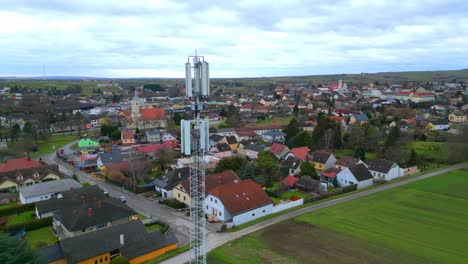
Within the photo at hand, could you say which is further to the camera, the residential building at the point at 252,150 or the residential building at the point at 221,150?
the residential building at the point at 252,150

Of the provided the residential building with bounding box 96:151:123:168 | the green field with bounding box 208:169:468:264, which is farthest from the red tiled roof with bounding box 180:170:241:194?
the residential building with bounding box 96:151:123:168

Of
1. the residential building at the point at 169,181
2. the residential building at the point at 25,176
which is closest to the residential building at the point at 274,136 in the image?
the residential building at the point at 169,181

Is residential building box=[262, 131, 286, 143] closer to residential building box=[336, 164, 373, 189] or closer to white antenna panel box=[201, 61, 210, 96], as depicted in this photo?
residential building box=[336, 164, 373, 189]

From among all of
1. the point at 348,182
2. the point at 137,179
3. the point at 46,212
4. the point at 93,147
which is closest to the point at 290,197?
the point at 348,182

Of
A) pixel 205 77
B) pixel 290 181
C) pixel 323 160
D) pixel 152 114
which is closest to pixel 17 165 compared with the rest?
pixel 290 181

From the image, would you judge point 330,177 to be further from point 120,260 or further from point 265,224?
point 120,260

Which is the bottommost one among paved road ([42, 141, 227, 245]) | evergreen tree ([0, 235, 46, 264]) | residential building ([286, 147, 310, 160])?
Answer: paved road ([42, 141, 227, 245])

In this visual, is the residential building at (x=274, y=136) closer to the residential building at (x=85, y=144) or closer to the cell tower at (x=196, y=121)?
the residential building at (x=85, y=144)
